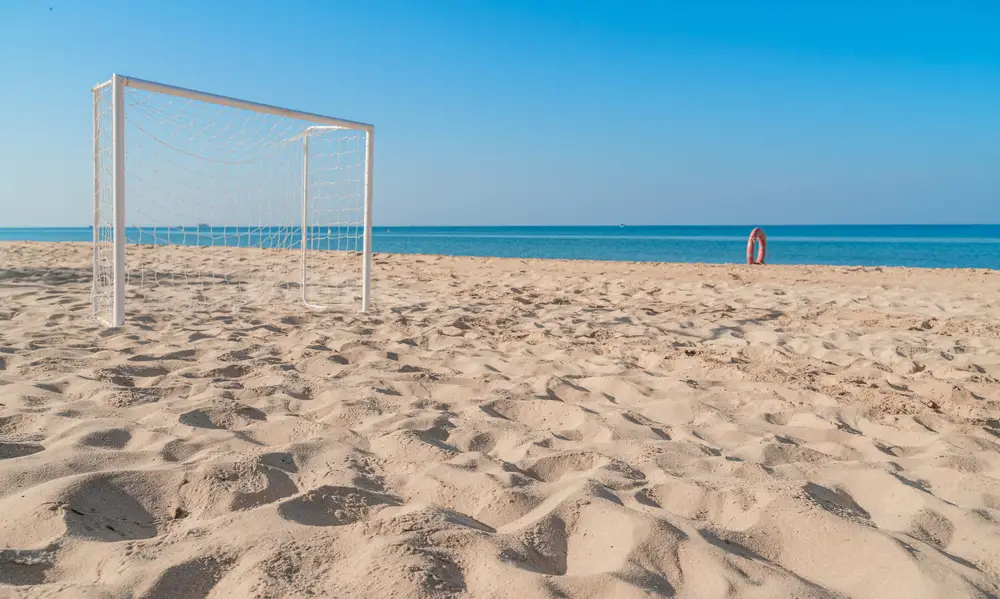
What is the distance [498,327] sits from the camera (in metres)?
5.20

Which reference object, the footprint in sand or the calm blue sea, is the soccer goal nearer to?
the calm blue sea

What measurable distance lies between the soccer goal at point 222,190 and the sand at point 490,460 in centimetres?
104

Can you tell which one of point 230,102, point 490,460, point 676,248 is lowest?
point 490,460

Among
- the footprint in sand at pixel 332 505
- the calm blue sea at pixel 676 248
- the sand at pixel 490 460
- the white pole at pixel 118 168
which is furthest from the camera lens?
the calm blue sea at pixel 676 248

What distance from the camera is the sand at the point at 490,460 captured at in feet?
5.00

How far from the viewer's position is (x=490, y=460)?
232 cm

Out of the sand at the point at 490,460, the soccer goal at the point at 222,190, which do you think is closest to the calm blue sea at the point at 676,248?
the soccer goal at the point at 222,190

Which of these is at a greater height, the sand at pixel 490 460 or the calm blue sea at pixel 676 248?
the calm blue sea at pixel 676 248

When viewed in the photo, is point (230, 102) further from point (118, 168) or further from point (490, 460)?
point (490, 460)

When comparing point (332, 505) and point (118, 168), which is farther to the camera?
point (118, 168)

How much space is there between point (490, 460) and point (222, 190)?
21.5 feet

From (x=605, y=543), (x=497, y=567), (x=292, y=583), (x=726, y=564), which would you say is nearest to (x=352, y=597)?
(x=292, y=583)

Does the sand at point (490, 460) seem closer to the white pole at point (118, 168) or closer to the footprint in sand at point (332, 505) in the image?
the footprint in sand at point (332, 505)

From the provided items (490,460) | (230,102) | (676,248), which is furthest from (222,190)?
(676,248)
